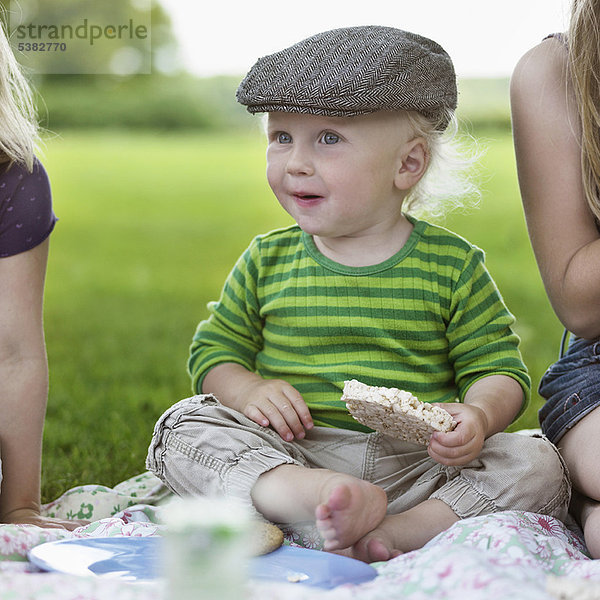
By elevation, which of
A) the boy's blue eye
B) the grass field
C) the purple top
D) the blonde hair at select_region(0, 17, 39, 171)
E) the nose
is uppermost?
the blonde hair at select_region(0, 17, 39, 171)

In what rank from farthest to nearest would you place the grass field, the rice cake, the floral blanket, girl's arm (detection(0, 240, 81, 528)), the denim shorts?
the grass field < girl's arm (detection(0, 240, 81, 528)) < the denim shorts < the rice cake < the floral blanket

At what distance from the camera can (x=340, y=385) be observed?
5.92 feet

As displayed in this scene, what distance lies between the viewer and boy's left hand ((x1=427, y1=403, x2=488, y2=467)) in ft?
5.11

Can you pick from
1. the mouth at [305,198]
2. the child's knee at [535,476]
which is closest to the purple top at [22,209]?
the mouth at [305,198]

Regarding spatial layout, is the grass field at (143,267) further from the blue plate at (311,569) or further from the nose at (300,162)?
the blue plate at (311,569)

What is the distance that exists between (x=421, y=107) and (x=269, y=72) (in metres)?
0.30

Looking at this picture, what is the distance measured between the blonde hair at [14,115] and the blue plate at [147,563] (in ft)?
2.76

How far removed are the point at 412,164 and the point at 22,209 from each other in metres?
0.81

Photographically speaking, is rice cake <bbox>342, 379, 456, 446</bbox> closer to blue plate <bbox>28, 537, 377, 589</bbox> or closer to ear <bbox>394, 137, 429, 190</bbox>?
blue plate <bbox>28, 537, 377, 589</bbox>

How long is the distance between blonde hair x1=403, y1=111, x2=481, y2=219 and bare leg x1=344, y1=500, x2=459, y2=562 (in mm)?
691

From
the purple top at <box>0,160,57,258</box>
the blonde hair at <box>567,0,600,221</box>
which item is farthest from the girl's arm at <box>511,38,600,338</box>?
the purple top at <box>0,160,57,258</box>

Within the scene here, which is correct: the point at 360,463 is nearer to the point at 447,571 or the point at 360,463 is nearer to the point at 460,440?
the point at 460,440

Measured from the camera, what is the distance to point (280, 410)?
5.80 ft
